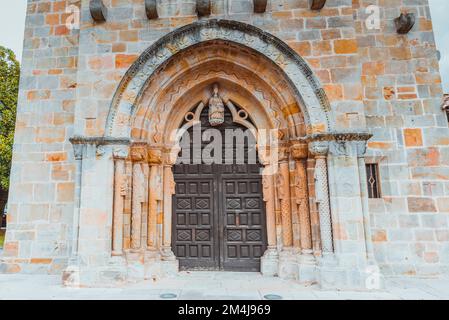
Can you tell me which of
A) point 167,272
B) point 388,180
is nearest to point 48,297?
point 167,272

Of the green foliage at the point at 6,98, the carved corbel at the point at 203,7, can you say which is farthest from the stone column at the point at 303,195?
the green foliage at the point at 6,98

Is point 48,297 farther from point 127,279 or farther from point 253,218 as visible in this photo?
→ point 253,218

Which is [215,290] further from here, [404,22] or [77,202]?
[404,22]

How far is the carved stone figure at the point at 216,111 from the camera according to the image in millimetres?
5152

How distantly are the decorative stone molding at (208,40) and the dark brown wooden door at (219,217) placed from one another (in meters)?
1.27

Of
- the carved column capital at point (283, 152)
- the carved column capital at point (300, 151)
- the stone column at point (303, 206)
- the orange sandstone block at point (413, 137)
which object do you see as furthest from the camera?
the orange sandstone block at point (413, 137)

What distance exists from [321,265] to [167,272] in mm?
2307

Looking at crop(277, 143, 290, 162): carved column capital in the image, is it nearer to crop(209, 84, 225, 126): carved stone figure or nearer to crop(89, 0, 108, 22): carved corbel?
crop(209, 84, 225, 126): carved stone figure

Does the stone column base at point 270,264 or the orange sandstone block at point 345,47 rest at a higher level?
the orange sandstone block at point 345,47

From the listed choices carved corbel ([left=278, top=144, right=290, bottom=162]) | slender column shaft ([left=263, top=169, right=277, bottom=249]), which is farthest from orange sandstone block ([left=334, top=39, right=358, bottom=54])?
slender column shaft ([left=263, top=169, right=277, bottom=249])

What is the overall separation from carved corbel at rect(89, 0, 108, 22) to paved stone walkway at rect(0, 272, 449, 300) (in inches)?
156

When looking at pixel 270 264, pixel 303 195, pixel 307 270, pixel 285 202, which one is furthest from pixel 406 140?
pixel 270 264

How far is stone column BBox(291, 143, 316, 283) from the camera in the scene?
171 inches

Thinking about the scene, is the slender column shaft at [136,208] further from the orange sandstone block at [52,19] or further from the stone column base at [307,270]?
the orange sandstone block at [52,19]
